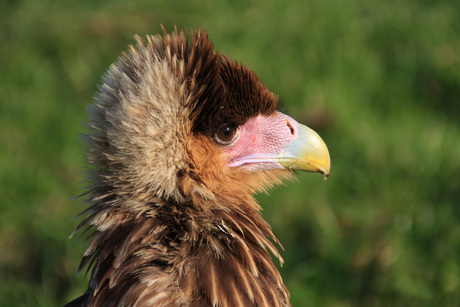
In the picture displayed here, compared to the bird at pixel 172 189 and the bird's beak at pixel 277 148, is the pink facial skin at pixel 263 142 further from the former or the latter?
the bird at pixel 172 189

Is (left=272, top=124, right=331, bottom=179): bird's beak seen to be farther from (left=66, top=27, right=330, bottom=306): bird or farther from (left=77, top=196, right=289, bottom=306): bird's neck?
(left=77, top=196, right=289, bottom=306): bird's neck

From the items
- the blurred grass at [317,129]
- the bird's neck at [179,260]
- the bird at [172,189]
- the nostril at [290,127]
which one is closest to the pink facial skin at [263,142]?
the nostril at [290,127]

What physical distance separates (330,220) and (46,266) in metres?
2.15

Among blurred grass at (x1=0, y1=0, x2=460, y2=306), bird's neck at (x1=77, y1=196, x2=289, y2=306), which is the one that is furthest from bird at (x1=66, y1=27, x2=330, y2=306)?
blurred grass at (x1=0, y1=0, x2=460, y2=306)

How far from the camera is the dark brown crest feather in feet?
7.47

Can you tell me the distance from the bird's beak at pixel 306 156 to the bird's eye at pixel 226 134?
24 centimetres

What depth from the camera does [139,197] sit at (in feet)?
7.69

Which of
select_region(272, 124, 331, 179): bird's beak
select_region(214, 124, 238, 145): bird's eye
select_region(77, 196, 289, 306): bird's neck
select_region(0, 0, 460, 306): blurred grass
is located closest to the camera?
select_region(77, 196, 289, 306): bird's neck

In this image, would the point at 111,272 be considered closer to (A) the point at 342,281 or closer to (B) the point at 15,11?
(A) the point at 342,281

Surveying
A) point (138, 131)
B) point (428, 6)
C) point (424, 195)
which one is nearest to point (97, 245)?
point (138, 131)

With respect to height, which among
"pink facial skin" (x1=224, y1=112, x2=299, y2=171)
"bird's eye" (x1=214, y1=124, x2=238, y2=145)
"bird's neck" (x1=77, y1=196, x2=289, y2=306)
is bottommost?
"bird's neck" (x1=77, y1=196, x2=289, y2=306)

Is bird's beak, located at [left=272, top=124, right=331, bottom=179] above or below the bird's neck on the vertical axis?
above

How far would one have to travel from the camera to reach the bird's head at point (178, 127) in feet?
7.66

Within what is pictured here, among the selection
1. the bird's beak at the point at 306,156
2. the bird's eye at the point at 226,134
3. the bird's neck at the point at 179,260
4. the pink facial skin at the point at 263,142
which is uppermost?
the bird's eye at the point at 226,134
